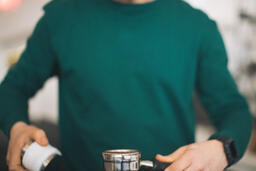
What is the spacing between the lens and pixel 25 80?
0.45 meters

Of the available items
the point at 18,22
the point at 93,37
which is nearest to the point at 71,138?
the point at 93,37

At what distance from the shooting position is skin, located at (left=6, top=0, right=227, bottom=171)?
29 centimetres

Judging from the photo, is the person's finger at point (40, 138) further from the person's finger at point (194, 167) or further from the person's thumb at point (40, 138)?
the person's finger at point (194, 167)

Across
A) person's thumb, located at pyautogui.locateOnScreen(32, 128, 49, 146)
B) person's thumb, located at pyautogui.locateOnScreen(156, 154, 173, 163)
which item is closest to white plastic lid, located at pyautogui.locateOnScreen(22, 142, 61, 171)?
person's thumb, located at pyautogui.locateOnScreen(32, 128, 49, 146)

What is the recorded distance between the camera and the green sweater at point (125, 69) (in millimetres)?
450

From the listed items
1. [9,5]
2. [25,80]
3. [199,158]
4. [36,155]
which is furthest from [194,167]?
[9,5]

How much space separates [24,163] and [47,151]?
3cm

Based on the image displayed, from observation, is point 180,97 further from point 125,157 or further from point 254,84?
point 254,84

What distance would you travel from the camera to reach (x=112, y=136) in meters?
0.46

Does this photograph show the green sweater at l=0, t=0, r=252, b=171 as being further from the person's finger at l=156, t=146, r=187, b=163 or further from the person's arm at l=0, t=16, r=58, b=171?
the person's finger at l=156, t=146, r=187, b=163

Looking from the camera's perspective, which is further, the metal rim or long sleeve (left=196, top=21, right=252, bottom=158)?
long sleeve (left=196, top=21, right=252, bottom=158)

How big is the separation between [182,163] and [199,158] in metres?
0.03

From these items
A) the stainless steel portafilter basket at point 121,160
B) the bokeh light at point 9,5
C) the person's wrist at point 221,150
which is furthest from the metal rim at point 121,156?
the bokeh light at point 9,5

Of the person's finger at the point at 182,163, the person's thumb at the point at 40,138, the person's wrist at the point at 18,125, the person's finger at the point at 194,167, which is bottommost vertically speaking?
the person's finger at the point at 194,167
